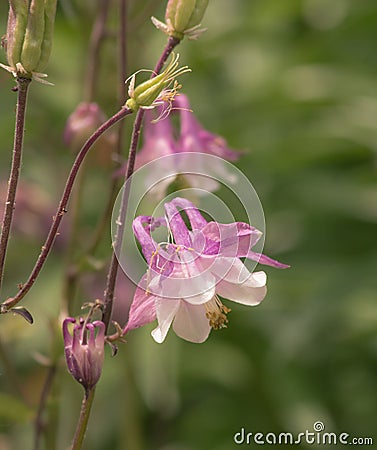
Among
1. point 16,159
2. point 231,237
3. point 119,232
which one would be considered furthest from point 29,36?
point 231,237

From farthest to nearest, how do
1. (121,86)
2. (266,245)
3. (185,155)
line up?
1. (266,245)
2. (185,155)
3. (121,86)

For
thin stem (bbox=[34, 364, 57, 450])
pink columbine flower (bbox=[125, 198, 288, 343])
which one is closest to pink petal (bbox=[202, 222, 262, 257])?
pink columbine flower (bbox=[125, 198, 288, 343])

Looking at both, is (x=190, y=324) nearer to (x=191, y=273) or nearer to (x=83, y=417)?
(x=191, y=273)

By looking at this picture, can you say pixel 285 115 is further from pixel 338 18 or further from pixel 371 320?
pixel 371 320

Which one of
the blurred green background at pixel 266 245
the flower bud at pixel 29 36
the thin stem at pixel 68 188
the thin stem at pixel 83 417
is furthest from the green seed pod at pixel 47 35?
the blurred green background at pixel 266 245

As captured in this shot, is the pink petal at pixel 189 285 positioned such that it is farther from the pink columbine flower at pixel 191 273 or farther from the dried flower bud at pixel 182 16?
the dried flower bud at pixel 182 16
